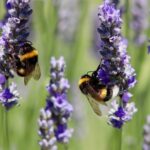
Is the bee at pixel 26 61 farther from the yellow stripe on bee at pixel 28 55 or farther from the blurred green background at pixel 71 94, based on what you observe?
the blurred green background at pixel 71 94

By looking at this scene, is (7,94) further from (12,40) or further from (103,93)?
(103,93)

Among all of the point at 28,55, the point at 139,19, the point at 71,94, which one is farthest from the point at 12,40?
the point at 71,94

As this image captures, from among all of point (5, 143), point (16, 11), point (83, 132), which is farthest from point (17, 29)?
point (83, 132)

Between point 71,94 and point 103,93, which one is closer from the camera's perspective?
point 103,93

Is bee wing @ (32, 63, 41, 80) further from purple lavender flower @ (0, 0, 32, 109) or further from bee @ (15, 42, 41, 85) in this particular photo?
purple lavender flower @ (0, 0, 32, 109)

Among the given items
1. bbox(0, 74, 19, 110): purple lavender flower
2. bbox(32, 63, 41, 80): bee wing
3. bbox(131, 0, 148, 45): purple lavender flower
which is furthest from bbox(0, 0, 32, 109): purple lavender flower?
bbox(131, 0, 148, 45): purple lavender flower

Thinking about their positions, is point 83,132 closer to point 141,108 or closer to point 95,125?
point 95,125
